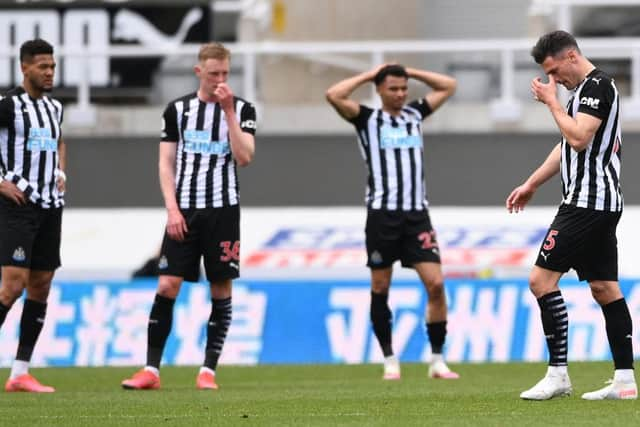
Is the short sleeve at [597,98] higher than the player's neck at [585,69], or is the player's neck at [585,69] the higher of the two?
the player's neck at [585,69]

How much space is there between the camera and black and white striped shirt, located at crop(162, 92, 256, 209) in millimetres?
9477

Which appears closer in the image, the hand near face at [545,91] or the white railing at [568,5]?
the hand near face at [545,91]

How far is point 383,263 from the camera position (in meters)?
10.6

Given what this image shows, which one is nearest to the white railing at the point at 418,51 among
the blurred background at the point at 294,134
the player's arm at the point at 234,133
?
the blurred background at the point at 294,134

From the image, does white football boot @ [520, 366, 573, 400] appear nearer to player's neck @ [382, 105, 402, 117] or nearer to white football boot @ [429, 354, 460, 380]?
white football boot @ [429, 354, 460, 380]

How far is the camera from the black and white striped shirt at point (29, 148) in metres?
9.39

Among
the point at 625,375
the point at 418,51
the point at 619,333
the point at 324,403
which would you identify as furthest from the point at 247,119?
the point at 418,51

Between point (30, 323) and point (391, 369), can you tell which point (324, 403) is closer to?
point (30, 323)

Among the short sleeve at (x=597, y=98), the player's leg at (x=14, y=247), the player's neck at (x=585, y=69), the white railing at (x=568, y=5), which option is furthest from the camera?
the white railing at (x=568, y=5)

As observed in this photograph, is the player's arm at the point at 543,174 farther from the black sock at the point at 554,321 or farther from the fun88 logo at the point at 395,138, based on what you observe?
the fun88 logo at the point at 395,138

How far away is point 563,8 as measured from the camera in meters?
17.4

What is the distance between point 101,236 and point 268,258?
6.64 ft

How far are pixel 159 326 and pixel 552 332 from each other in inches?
109

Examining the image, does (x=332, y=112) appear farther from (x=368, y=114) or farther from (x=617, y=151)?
(x=617, y=151)
